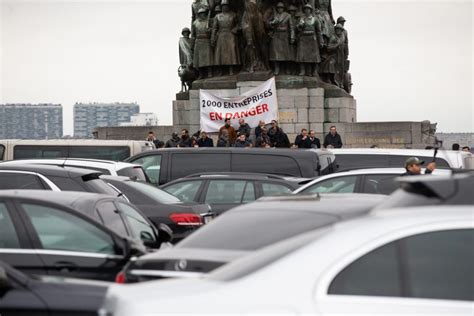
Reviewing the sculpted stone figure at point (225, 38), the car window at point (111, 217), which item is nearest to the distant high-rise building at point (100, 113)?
the sculpted stone figure at point (225, 38)

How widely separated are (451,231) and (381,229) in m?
0.35

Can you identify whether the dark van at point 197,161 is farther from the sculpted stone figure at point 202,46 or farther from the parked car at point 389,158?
the sculpted stone figure at point 202,46

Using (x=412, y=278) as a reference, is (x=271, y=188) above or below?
below

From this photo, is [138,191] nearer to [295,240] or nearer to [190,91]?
[295,240]

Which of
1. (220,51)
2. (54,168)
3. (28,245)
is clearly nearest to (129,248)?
(28,245)

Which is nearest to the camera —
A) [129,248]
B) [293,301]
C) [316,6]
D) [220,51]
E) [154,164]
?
[293,301]

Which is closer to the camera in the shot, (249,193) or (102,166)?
(249,193)

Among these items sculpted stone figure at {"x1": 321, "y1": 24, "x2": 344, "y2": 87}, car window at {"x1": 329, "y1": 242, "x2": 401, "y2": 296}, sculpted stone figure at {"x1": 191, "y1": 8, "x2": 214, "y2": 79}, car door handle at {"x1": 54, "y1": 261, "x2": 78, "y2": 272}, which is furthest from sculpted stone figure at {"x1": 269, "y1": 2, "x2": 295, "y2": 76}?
car window at {"x1": 329, "y1": 242, "x2": 401, "y2": 296}

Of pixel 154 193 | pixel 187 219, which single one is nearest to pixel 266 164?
pixel 154 193

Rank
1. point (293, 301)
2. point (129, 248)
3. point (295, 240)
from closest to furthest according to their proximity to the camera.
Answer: point (293, 301) → point (295, 240) → point (129, 248)

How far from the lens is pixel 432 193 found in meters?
5.75

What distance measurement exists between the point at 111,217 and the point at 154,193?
3.68 m

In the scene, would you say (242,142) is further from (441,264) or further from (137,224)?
(441,264)

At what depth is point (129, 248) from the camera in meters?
8.61
